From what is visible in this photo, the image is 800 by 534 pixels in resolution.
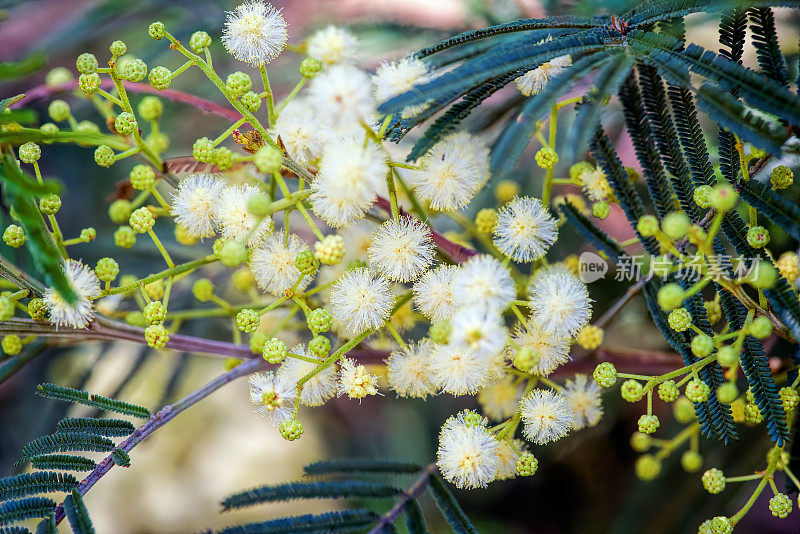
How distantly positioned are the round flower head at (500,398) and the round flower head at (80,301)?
0.64 metres

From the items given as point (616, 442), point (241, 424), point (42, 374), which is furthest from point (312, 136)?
point (241, 424)

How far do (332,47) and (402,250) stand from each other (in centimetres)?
27

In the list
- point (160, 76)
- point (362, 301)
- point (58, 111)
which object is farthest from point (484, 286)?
point (58, 111)

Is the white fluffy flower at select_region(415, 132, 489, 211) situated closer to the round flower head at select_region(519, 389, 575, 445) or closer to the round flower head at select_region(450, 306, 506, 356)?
the round flower head at select_region(450, 306, 506, 356)

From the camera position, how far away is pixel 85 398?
856 mm

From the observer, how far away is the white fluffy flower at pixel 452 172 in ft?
2.65

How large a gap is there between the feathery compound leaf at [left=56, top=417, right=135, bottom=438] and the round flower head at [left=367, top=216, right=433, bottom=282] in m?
0.44

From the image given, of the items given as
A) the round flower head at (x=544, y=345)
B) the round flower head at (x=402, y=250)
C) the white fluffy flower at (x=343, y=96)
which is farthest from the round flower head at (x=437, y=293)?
the white fluffy flower at (x=343, y=96)

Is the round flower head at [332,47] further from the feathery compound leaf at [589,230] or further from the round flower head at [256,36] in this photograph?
the feathery compound leaf at [589,230]

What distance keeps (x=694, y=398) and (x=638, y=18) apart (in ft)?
1.56

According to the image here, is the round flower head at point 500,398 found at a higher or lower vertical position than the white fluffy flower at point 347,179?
lower

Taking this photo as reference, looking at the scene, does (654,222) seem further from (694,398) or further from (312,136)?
(312,136)

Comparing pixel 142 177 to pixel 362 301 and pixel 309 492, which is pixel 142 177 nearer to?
pixel 362 301

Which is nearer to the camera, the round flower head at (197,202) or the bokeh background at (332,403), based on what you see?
the round flower head at (197,202)
